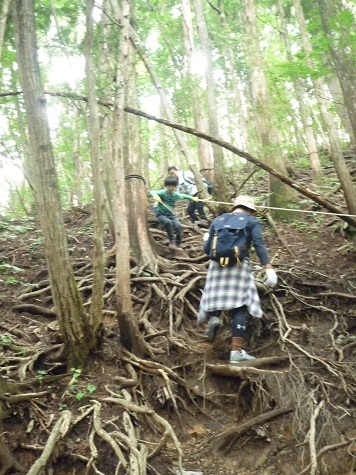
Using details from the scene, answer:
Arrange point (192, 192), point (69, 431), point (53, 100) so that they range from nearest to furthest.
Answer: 1. point (69, 431)
2. point (192, 192)
3. point (53, 100)

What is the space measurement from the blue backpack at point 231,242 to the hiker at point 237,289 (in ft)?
0.05

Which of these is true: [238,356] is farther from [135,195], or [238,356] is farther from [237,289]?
[135,195]

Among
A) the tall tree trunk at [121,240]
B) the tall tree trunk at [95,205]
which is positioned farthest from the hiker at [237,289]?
the tall tree trunk at [95,205]

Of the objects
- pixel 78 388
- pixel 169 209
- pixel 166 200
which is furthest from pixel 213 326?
pixel 166 200

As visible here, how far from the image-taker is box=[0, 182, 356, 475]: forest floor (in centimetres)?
397

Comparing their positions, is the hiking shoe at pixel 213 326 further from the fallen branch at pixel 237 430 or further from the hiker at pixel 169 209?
the hiker at pixel 169 209

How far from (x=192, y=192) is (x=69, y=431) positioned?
6.13 meters

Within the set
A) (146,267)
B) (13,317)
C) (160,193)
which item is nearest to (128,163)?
(160,193)

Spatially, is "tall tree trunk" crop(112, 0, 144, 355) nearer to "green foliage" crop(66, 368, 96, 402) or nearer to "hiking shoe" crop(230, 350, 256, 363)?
"green foliage" crop(66, 368, 96, 402)

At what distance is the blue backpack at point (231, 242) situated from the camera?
16.9 feet

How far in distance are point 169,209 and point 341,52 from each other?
3580mm

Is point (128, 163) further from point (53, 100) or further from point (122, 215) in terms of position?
point (53, 100)

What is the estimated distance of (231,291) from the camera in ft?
17.0

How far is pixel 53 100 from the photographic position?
1095 cm
